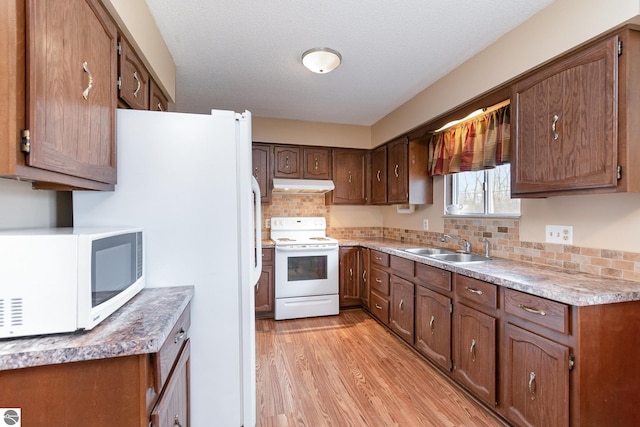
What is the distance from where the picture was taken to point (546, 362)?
144 cm

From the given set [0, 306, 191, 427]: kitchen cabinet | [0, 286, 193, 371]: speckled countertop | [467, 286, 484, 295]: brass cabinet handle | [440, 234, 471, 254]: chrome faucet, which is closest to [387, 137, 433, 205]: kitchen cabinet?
[440, 234, 471, 254]: chrome faucet

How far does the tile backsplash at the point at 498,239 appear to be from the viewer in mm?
1619

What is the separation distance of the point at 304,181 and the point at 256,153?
0.68 metres

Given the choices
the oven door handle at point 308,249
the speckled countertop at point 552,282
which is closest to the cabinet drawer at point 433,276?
the speckled countertop at point 552,282

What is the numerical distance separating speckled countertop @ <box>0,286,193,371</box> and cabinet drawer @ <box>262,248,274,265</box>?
A: 228 centimetres

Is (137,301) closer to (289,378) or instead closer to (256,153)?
(289,378)

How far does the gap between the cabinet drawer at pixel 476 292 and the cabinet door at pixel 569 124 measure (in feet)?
2.08

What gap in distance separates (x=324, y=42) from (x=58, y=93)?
5.39 ft

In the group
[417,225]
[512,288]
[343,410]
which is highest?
[417,225]

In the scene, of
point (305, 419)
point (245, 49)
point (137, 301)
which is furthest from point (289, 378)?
point (245, 49)

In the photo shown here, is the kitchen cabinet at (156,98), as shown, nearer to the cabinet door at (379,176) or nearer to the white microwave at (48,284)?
the white microwave at (48,284)

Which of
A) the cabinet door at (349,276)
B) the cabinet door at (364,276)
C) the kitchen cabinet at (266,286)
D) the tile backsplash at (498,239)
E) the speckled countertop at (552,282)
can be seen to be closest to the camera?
the speckled countertop at (552,282)

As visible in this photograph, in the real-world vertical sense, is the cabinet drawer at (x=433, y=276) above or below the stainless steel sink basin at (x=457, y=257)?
below

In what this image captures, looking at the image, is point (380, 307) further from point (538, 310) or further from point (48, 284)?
point (48, 284)
